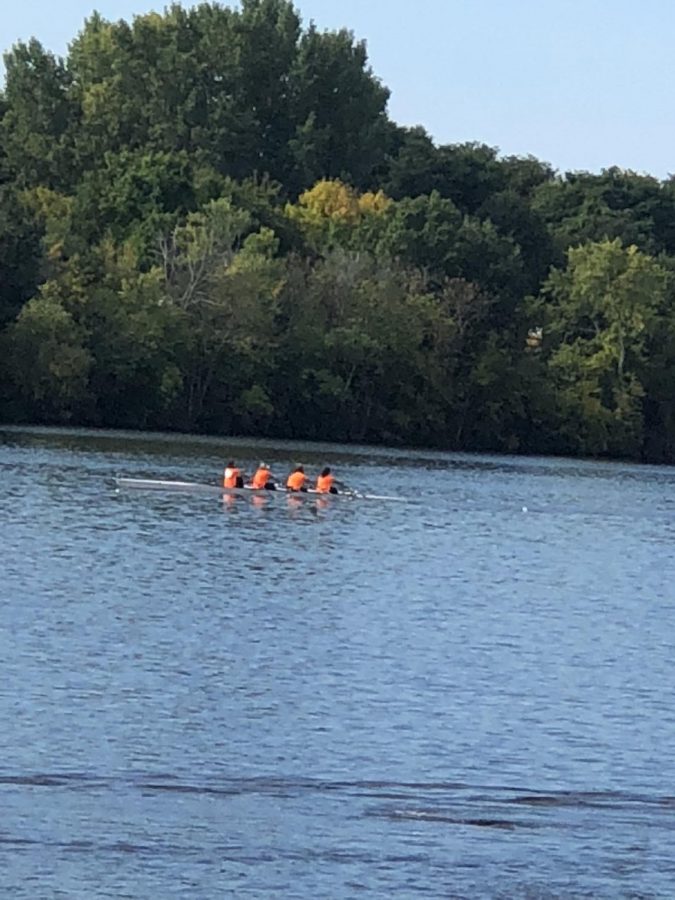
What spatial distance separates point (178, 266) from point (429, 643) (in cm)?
6778

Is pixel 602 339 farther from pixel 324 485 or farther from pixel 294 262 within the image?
pixel 324 485

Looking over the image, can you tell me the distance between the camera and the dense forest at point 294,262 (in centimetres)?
9362

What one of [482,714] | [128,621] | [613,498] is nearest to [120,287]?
[613,498]

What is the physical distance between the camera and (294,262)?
10169cm

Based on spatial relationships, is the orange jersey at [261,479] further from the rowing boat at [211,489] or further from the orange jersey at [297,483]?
the orange jersey at [297,483]

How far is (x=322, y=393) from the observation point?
318 feet

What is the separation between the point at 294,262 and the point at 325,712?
77285 mm

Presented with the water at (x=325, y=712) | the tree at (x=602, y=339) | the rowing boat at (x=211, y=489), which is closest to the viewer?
the water at (x=325, y=712)

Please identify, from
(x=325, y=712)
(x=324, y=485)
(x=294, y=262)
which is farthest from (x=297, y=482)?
(x=294, y=262)

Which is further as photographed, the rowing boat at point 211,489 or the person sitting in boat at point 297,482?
the person sitting in boat at point 297,482

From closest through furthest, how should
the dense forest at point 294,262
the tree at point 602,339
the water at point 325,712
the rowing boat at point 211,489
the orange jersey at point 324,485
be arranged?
the water at point 325,712 → the rowing boat at point 211,489 → the orange jersey at point 324,485 → the dense forest at point 294,262 → the tree at point 602,339

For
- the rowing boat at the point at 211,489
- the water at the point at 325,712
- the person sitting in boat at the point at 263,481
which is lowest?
the water at the point at 325,712

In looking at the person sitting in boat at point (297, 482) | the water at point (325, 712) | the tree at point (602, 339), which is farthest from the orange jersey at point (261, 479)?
the tree at point (602, 339)

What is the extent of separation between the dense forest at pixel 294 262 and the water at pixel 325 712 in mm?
42386
